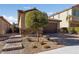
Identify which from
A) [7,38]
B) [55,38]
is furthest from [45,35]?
[7,38]

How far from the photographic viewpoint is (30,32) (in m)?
15.8

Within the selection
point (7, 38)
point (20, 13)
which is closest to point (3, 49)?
point (7, 38)

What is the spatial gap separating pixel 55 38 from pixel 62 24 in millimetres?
582

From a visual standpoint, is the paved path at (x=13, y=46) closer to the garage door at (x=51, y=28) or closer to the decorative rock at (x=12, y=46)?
the decorative rock at (x=12, y=46)

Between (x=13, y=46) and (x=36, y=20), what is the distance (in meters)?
1.33

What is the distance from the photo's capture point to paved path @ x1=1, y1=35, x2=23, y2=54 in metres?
15.5

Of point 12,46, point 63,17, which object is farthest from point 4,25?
point 63,17

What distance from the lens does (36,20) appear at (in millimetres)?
16203

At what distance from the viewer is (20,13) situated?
1554 cm

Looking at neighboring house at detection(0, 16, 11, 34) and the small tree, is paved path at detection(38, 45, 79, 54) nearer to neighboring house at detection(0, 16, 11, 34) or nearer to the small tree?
the small tree

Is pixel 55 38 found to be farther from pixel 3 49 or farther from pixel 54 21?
pixel 3 49

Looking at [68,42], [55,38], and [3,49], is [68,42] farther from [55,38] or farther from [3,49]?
[3,49]
